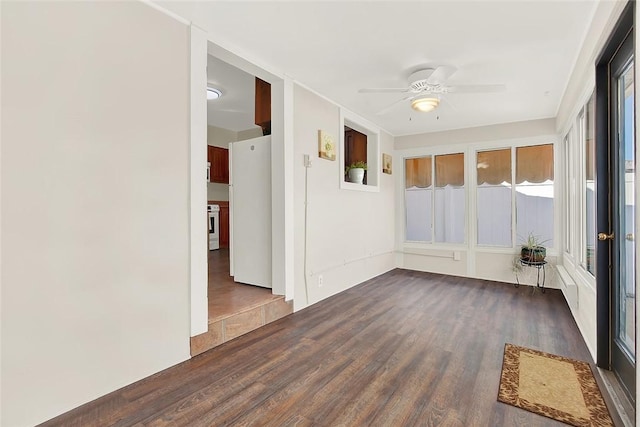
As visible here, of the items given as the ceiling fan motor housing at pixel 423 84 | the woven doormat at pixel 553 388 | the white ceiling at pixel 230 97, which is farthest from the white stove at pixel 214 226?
the woven doormat at pixel 553 388

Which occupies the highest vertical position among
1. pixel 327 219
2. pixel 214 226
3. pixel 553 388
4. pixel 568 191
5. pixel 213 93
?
pixel 213 93

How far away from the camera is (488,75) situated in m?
3.23

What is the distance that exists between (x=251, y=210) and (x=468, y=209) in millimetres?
3617

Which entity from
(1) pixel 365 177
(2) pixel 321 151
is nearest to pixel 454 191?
(1) pixel 365 177

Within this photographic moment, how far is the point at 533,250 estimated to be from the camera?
4.46m

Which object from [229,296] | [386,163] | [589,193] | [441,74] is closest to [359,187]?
[386,163]

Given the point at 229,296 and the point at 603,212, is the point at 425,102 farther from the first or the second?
the point at 229,296

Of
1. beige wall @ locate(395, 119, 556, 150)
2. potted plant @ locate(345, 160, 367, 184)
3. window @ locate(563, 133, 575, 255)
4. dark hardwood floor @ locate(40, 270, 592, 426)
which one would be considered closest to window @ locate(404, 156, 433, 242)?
beige wall @ locate(395, 119, 556, 150)

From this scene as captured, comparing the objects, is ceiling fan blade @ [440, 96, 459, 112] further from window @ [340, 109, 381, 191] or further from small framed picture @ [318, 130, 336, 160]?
small framed picture @ [318, 130, 336, 160]

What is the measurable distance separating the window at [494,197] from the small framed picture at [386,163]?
4.70 feet

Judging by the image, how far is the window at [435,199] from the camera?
5379 mm

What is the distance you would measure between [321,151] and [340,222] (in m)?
1.00

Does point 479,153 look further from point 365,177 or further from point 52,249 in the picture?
point 52,249

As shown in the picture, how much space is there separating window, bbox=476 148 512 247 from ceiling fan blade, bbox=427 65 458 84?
8.41ft
